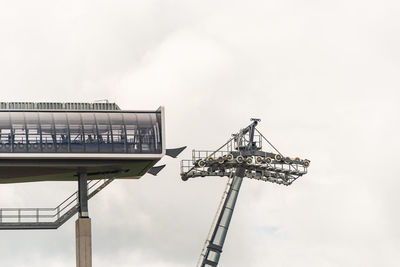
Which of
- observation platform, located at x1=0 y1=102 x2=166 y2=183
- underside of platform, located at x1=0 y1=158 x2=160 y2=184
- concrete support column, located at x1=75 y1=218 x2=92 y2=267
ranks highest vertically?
observation platform, located at x1=0 y1=102 x2=166 y2=183

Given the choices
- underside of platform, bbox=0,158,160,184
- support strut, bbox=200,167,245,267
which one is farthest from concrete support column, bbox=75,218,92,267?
support strut, bbox=200,167,245,267

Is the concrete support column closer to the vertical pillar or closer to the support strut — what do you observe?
the vertical pillar

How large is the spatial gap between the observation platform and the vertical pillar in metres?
1.75

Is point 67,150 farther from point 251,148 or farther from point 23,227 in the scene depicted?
point 251,148

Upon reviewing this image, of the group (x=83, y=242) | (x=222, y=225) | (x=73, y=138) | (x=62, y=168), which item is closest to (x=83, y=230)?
(x=83, y=242)

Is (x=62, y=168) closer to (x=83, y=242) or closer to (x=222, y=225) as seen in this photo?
(x=83, y=242)

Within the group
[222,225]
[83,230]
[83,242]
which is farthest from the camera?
[222,225]

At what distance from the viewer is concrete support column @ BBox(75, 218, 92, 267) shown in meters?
141

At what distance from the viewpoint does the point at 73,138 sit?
138875 mm

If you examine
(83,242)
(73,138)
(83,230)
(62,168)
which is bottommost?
(83,242)

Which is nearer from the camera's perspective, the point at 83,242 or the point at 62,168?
the point at 83,242

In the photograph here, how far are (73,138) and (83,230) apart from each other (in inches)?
375

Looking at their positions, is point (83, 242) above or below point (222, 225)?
below

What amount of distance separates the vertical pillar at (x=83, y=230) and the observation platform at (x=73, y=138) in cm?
175
